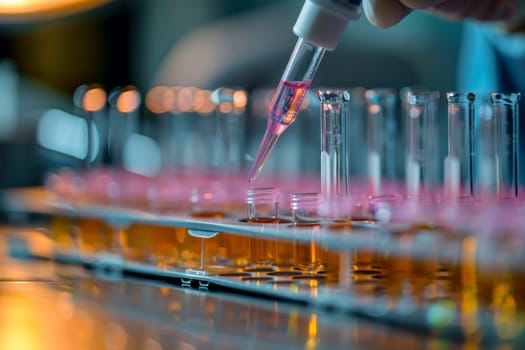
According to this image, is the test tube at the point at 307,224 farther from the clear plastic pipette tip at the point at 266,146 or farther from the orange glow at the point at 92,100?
the orange glow at the point at 92,100

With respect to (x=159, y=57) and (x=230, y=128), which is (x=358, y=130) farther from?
(x=159, y=57)

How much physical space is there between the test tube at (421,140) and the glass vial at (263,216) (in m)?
0.16

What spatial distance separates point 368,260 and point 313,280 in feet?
0.14

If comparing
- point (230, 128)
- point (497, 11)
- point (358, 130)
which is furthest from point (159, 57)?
point (497, 11)

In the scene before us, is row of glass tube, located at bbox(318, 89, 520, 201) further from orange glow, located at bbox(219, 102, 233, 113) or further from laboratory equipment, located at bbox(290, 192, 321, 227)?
orange glow, located at bbox(219, 102, 233, 113)

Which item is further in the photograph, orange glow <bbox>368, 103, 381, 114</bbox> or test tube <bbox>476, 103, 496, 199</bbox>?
orange glow <bbox>368, 103, 381, 114</bbox>

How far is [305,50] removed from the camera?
62 centimetres

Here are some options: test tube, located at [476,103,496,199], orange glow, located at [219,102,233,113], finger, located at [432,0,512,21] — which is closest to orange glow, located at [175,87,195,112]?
orange glow, located at [219,102,233,113]

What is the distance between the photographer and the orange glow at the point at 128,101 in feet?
3.55

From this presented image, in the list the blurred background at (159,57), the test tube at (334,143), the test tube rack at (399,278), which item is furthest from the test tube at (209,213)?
the blurred background at (159,57)

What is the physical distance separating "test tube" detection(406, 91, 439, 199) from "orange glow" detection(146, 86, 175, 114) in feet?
1.67

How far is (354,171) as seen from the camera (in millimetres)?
1338

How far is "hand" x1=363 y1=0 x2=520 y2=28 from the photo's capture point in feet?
2.30

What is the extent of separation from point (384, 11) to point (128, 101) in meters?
0.50
